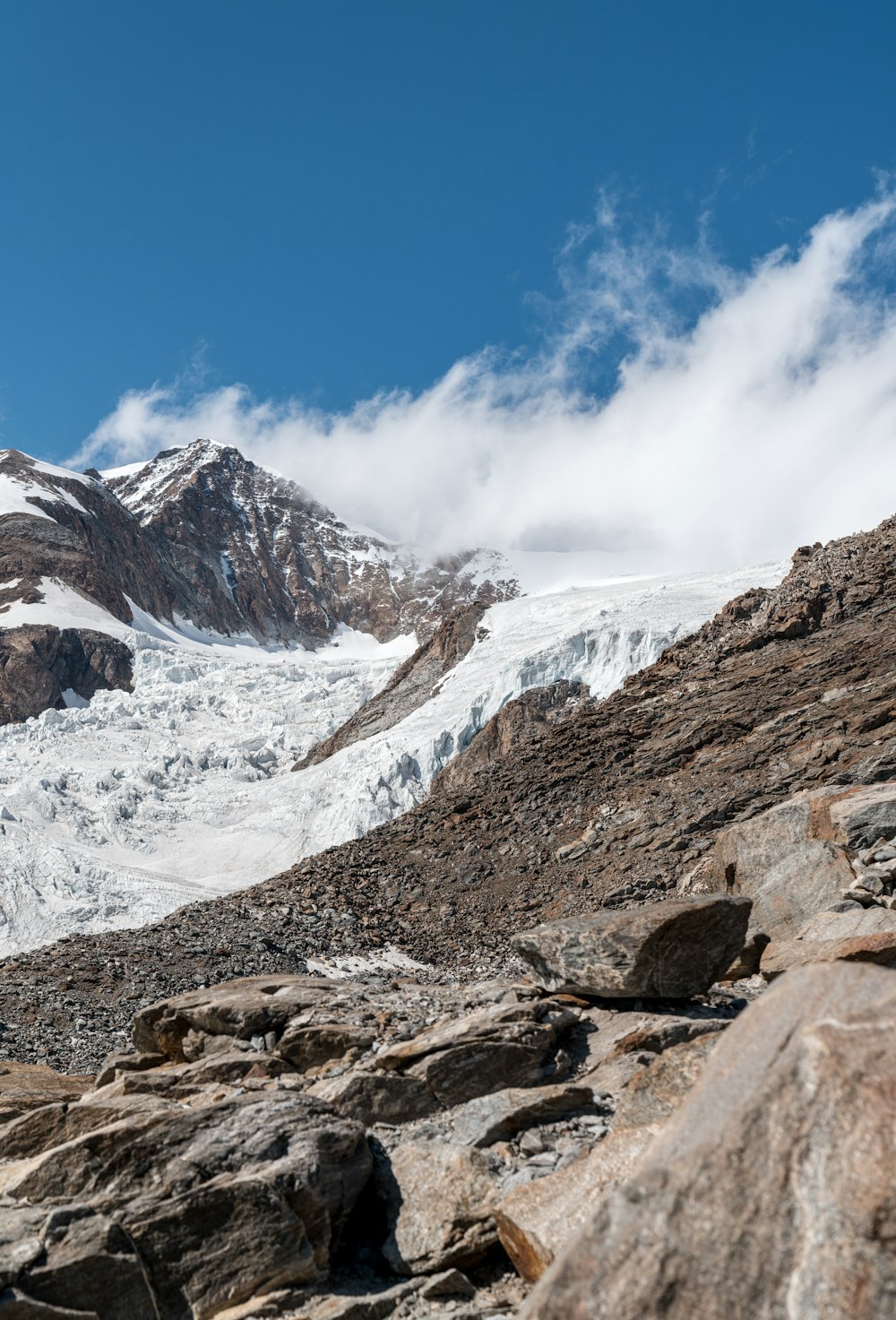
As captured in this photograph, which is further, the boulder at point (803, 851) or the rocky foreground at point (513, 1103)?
the boulder at point (803, 851)

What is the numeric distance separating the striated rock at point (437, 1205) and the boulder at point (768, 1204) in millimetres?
3049

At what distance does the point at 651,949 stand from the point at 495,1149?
300cm

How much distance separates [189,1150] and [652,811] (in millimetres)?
20813

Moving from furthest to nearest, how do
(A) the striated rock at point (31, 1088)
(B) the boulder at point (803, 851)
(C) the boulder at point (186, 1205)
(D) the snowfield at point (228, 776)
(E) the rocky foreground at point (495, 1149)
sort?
(D) the snowfield at point (228, 776), (B) the boulder at point (803, 851), (A) the striated rock at point (31, 1088), (C) the boulder at point (186, 1205), (E) the rocky foreground at point (495, 1149)

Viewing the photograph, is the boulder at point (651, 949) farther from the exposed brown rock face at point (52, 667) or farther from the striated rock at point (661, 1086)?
the exposed brown rock face at point (52, 667)

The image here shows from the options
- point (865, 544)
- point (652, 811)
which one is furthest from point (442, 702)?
point (652, 811)

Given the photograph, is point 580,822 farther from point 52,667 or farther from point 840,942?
point 52,667

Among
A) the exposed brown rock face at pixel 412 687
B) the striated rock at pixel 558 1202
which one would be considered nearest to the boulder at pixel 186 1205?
the striated rock at pixel 558 1202

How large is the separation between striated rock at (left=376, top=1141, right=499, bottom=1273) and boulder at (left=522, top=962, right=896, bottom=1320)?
3.05 m

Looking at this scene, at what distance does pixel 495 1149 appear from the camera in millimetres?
7926

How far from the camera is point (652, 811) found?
2672cm

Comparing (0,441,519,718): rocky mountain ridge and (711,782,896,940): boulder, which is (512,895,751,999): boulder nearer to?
(711,782,896,940): boulder

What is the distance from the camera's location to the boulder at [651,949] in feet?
33.4

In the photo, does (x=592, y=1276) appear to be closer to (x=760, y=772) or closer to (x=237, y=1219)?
(x=237, y=1219)
